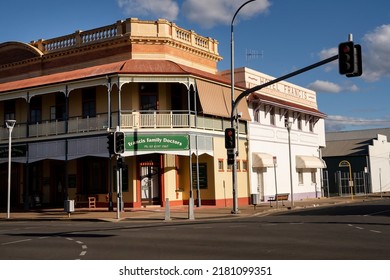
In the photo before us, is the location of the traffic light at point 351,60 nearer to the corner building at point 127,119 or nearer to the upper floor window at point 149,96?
the corner building at point 127,119

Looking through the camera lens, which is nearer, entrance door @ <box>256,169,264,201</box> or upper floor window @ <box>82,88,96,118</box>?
upper floor window @ <box>82,88,96,118</box>

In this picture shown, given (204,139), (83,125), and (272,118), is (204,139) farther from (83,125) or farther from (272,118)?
(272,118)

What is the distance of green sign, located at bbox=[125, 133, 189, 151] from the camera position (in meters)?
28.1

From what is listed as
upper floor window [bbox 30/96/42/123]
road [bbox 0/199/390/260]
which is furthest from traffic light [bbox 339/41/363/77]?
upper floor window [bbox 30/96/42/123]

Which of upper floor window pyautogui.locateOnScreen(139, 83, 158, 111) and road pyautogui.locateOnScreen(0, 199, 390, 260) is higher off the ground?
upper floor window pyautogui.locateOnScreen(139, 83, 158, 111)

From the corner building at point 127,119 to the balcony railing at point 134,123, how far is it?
0.06 metres

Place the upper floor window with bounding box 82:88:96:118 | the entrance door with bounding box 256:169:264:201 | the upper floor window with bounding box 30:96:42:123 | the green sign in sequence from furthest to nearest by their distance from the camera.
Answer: the entrance door with bounding box 256:169:264:201 → the upper floor window with bounding box 30:96:42:123 → the upper floor window with bounding box 82:88:96:118 → the green sign

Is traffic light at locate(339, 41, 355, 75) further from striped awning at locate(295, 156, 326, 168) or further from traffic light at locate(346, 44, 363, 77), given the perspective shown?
striped awning at locate(295, 156, 326, 168)

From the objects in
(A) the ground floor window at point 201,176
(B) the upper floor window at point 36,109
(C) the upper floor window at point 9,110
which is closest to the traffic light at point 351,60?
(A) the ground floor window at point 201,176

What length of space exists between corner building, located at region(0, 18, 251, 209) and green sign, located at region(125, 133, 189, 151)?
6 centimetres

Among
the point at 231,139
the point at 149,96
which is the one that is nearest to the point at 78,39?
the point at 149,96

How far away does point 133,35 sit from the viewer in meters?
30.7

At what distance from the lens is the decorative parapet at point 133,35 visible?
30.9 m

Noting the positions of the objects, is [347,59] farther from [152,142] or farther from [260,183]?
[260,183]
